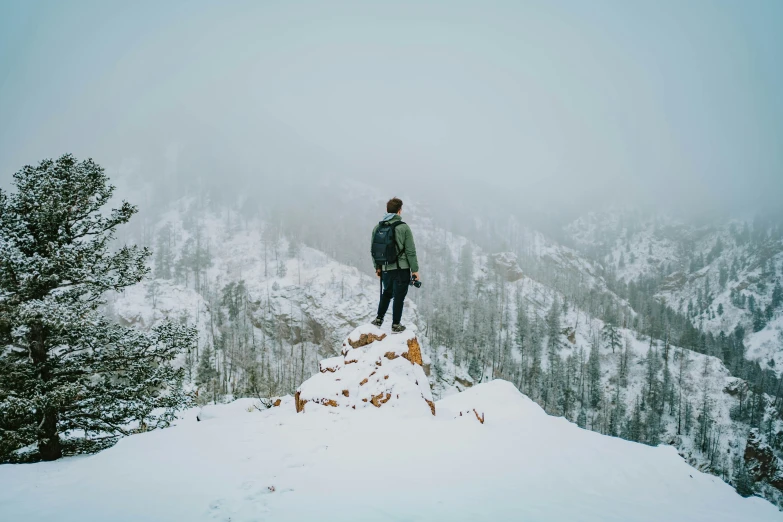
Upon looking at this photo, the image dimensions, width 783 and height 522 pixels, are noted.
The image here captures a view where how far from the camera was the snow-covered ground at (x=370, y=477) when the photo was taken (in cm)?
353

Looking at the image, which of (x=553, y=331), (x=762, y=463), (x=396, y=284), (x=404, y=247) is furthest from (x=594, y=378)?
(x=404, y=247)

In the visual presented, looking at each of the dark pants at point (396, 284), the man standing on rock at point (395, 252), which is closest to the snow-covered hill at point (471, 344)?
the dark pants at point (396, 284)

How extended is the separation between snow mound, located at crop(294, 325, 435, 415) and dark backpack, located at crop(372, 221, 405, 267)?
2.31m

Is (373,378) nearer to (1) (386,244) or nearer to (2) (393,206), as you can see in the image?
(1) (386,244)

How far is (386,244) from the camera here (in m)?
8.20

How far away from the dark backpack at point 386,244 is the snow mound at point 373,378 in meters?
2.31

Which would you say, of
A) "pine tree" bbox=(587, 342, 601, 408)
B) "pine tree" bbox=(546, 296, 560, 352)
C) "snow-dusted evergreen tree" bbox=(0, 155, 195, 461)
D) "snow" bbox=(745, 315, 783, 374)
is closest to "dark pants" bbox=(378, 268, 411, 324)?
"snow-dusted evergreen tree" bbox=(0, 155, 195, 461)

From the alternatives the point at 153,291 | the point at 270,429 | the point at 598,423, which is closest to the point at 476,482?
the point at 270,429

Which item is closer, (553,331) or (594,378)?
(594,378)

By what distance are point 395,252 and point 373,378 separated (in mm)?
2945

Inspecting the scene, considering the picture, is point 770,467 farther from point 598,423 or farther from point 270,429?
point 270,429

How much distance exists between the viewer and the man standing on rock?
8211 mm

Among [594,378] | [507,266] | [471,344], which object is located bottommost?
[594,378]

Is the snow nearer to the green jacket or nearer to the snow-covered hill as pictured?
→ the snow-covered hill
